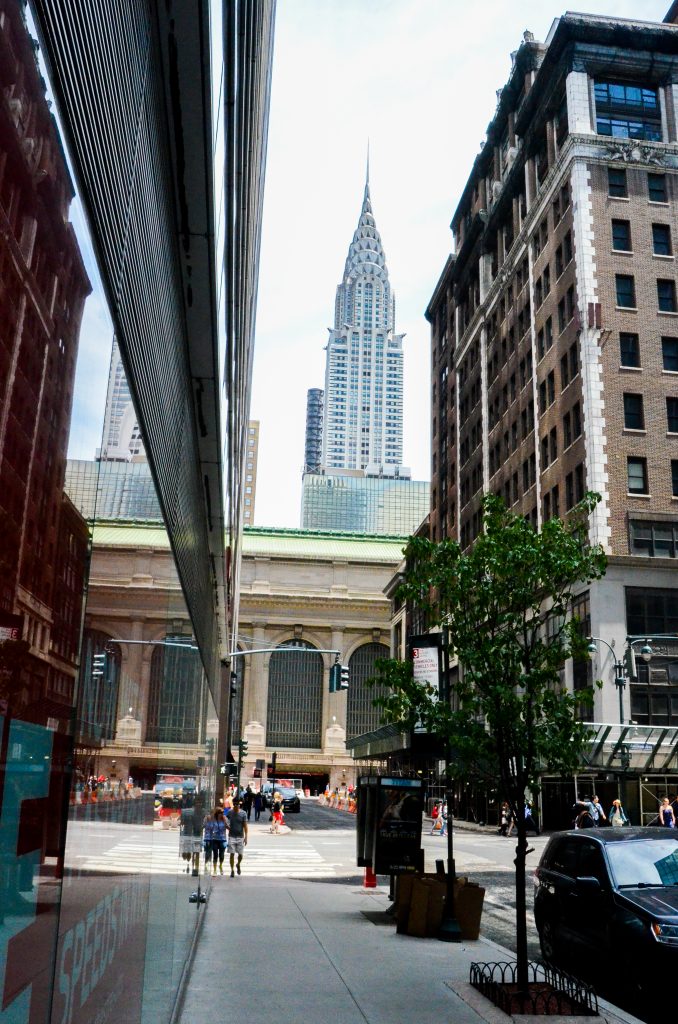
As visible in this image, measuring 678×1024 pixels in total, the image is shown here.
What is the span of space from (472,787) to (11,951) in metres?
11.4

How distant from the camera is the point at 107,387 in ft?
9.79

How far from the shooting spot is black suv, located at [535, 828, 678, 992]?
390 inches

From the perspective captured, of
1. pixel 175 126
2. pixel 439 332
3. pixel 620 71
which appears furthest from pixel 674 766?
pixel 439 332

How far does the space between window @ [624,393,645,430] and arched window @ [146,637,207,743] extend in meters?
41.0

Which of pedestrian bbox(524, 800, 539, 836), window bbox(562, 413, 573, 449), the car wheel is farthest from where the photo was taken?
window bbox(562, 413, 573, 449)

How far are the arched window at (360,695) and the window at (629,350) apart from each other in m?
69.8

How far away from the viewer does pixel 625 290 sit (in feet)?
161

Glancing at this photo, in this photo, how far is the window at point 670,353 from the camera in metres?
48.1

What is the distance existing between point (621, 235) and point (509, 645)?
43190 mm

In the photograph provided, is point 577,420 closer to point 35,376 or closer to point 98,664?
point 98,664

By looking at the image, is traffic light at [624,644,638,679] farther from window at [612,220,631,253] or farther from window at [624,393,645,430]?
window at [612,220,631,253]

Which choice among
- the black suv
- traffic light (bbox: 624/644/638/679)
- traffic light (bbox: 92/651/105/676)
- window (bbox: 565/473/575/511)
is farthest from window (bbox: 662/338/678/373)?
traffic light (bbox: 92/651/105/676)

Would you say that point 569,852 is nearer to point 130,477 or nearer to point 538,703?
point 538,703

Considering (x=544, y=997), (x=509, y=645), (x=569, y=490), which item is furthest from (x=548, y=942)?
(x=569, y=490)
